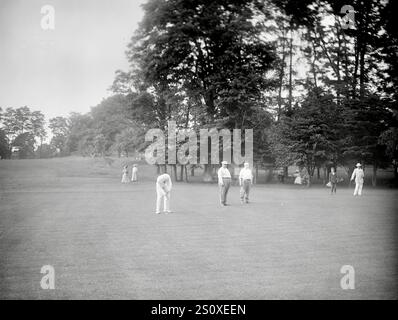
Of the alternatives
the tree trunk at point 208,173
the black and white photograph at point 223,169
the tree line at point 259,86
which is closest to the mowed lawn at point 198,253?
the black and white photograph at point 223,169

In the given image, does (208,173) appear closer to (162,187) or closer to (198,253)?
(162,187)

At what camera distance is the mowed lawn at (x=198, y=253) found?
5930mm

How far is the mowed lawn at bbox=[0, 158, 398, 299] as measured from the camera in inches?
233

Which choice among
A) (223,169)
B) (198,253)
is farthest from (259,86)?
(198,253)

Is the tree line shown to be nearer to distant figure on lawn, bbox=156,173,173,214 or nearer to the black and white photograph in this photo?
the black and white photograph

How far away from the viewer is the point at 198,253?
26.6 feet

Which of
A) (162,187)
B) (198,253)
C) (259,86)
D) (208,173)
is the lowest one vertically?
(198,253)

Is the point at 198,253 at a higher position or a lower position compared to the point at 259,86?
lower

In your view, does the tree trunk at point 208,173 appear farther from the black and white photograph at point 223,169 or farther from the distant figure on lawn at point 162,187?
the distant figure on lawn at point 162,187

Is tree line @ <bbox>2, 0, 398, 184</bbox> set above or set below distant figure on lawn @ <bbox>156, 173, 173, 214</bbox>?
above

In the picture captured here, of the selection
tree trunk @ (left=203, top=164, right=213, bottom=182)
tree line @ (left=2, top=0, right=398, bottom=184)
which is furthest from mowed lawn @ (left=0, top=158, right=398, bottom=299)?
tree trunk @ (left=203, top=164, right=213, bottom=182)

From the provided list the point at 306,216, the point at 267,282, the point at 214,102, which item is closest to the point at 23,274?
the point at 267,282

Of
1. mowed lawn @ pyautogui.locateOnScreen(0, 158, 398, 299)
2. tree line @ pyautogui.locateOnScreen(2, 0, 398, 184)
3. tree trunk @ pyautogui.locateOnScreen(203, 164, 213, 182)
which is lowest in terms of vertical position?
mowed lawn @ pyautogui.locateOnScreen(0, 158, 398, 299)

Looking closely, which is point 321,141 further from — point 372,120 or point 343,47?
point 343,47
